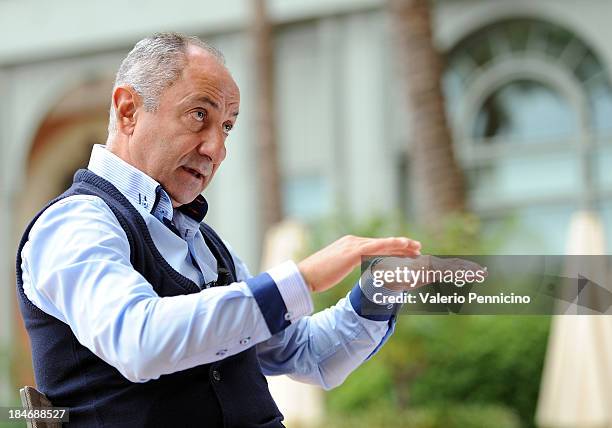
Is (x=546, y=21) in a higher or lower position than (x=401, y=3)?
higher

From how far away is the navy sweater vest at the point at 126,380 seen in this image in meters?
2.12

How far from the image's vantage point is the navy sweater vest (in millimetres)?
2125

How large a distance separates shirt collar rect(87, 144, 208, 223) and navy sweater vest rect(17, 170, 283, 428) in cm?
3

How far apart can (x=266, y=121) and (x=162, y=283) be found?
12.4 m

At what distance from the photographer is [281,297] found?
1888 mm

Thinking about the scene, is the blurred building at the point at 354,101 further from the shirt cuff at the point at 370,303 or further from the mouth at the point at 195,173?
the mouth at the point at 195,173

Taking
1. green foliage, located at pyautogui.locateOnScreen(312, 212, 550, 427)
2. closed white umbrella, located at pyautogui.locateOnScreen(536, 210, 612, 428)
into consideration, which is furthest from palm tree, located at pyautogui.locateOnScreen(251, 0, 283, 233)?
closed white umbrella, located at pyautogui.locateOnScreen(536, 210, 612, 428)

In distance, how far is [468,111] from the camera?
14719 mm

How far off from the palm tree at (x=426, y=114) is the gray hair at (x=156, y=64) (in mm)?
8660

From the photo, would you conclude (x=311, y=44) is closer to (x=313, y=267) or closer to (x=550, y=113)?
(x=550, y=113)

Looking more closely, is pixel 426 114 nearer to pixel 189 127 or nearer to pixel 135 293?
pixel 189 127

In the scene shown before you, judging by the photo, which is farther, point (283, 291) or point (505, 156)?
point (505, 156)

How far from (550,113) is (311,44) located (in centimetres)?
358

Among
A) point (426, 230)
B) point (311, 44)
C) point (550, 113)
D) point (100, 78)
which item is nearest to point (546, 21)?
point (550, 113)
